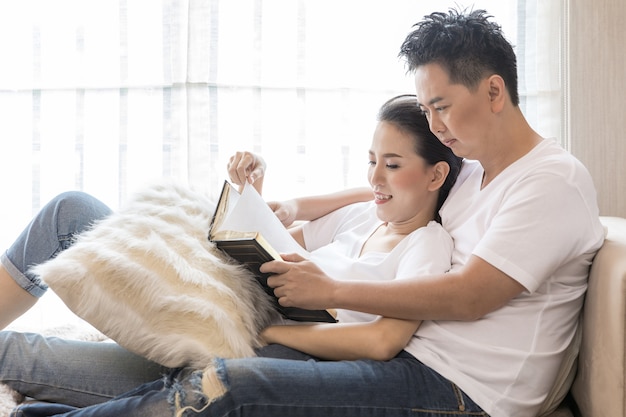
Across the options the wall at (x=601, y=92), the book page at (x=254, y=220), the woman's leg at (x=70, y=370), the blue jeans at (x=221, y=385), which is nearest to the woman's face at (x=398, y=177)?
the book page at (x=254, y=220)

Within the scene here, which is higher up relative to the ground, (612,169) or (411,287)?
(612,169)

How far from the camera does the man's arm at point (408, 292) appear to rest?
1281 millimetres

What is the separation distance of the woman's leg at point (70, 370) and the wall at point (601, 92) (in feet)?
5.10

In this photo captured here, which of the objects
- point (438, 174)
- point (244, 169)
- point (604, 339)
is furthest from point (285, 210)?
point (604, 339)

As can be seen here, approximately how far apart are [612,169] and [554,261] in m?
1.10

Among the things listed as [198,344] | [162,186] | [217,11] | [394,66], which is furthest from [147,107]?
[198,344]

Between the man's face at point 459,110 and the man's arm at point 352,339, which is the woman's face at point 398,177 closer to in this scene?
the man's face at point 459,110

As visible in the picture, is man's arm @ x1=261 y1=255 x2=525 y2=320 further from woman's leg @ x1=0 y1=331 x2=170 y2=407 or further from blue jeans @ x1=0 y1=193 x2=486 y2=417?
woman's leg @ x1=0 y1=331 x2=170 y2=407

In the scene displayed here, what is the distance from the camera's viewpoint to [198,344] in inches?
49.8

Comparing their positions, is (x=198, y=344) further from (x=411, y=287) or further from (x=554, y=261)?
(x=554, y=261)

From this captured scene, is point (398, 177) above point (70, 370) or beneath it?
above

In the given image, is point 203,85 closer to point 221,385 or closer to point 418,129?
point 418,129

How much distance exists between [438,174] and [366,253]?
9.7 inches

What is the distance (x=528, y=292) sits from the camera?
1318 millimetres
